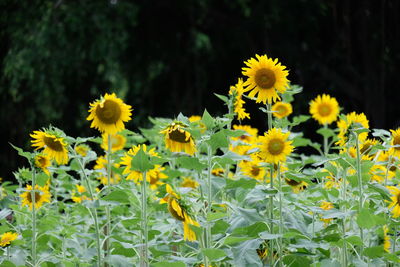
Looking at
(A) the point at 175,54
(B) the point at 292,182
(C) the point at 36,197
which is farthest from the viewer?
(A) the point at 175,54

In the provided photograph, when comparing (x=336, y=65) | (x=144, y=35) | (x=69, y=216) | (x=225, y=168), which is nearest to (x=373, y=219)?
(x=225, y=168)

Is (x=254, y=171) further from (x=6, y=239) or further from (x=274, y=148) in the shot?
(x=6, y=239)

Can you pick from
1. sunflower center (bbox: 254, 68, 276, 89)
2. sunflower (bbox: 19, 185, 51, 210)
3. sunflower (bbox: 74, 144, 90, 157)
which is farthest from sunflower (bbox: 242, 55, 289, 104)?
sunflower (bbox: 74, 144, 90, 157)

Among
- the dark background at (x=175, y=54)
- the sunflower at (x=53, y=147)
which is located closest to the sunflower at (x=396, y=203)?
the sunflower at (x=53, y=147)

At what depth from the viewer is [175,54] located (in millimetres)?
7543

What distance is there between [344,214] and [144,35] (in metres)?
6.03

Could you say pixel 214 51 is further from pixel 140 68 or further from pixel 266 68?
pixel 266 68

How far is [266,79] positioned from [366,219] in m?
0.50

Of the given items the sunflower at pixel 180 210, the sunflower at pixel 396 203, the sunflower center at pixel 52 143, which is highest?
the sunflower center at pixel 52 143

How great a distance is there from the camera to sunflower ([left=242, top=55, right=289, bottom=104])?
74.2 inches

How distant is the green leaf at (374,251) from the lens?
5.64 feet

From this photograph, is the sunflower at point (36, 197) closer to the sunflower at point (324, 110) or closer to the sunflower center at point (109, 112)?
the sunflower center at point (109, 112)

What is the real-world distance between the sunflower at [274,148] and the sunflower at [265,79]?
0.13 meters

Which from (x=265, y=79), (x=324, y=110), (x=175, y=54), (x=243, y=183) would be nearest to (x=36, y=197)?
(x=243, y=183)
